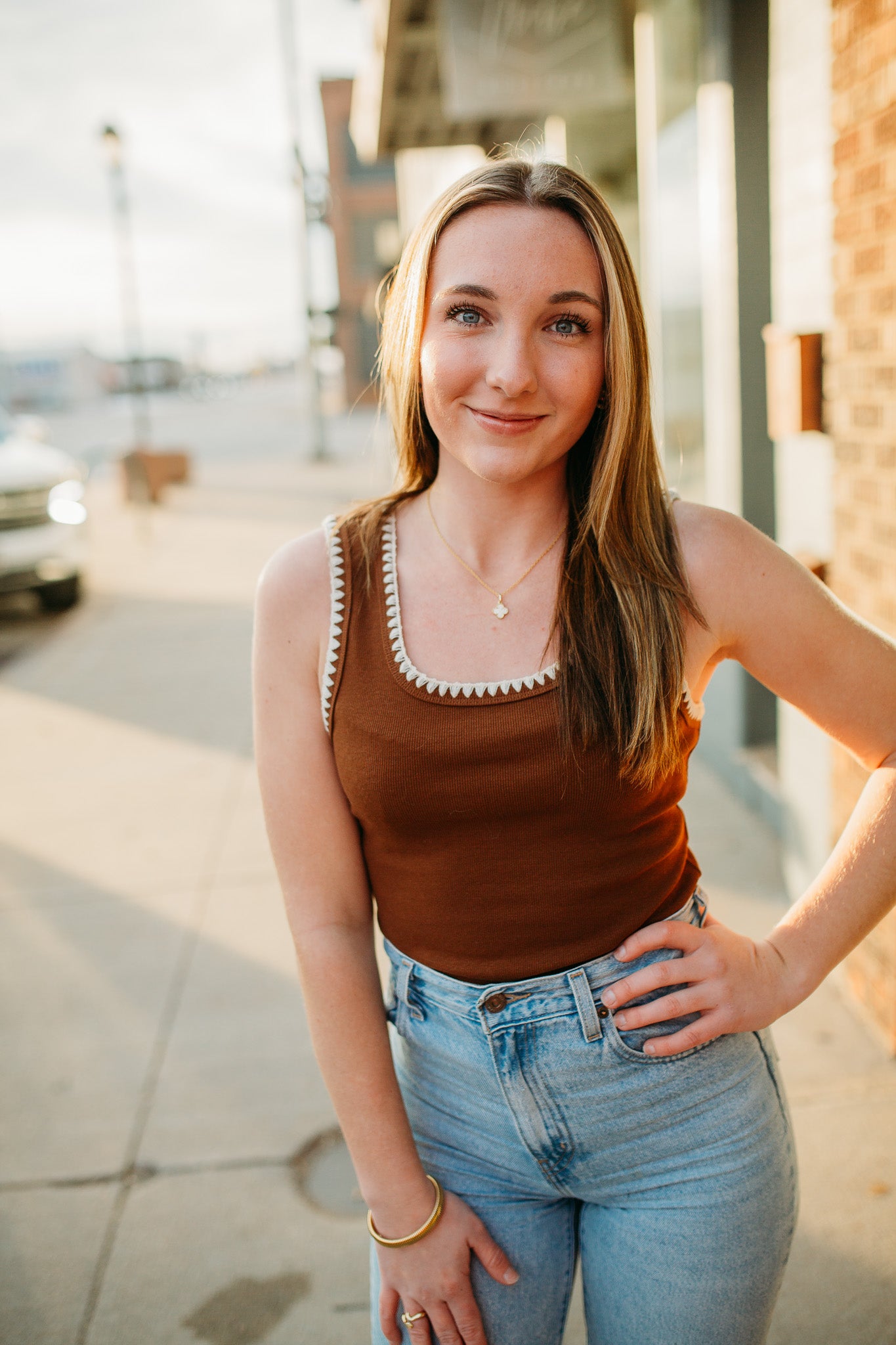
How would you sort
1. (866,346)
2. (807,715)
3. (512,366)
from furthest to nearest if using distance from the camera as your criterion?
(866,346)
(807,715)
(512,366)

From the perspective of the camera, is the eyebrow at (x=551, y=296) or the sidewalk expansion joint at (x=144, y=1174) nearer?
the eyebrow at (x=551, y=296)

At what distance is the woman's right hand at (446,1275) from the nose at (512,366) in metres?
A: 1.12

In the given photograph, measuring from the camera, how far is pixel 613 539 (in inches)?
61.0

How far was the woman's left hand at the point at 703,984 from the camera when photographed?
4.84ft

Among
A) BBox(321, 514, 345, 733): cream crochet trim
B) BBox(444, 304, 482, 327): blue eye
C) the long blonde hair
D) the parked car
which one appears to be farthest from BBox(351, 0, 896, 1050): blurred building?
the parked car

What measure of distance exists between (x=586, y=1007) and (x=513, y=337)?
0.89 meters

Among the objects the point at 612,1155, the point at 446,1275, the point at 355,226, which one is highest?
the point at 355,226

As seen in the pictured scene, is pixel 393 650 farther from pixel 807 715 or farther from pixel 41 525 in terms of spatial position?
pixel 41 525

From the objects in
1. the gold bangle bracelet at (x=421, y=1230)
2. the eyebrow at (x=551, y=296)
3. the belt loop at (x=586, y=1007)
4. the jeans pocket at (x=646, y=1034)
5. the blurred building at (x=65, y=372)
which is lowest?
the gold bangle bracelet at (x=421, y=1230)

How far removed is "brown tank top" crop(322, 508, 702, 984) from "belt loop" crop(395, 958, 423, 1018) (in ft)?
0.11

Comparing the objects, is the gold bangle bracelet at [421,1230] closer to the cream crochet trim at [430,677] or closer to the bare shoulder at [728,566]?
the cream crochet trim at [430,677]

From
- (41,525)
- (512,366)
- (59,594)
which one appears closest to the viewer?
(512,366)

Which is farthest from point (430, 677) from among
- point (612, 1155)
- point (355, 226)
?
point (355, 226)

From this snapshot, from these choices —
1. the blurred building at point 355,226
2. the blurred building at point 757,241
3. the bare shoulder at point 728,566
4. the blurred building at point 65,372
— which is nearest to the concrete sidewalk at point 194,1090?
the blurred building at point 757,241
